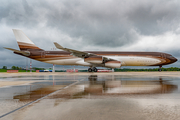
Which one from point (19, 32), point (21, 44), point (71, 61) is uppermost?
point (19, 32)

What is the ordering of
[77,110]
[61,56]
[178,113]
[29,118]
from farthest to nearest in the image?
[61,56], [77,110], [178,113], [29,118]

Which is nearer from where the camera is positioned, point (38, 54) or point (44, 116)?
point (44, 116)

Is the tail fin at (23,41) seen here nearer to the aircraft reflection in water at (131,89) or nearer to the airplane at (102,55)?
the airplane at (102,55)

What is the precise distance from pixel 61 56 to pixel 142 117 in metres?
22.6

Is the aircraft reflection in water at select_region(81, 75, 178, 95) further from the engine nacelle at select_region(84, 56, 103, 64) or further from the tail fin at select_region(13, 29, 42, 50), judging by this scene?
the tail fin at select_region(13, 29, 42, 50)

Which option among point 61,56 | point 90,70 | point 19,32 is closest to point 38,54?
point 61,56

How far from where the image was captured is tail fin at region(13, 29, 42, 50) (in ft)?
82.5

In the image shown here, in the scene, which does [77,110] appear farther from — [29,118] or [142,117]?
[142,117]

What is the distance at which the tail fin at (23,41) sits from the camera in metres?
25.2

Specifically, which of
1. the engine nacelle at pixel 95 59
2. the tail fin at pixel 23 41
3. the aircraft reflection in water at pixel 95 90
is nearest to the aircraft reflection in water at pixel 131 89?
the aircraft reflection in water at pixel 95 90

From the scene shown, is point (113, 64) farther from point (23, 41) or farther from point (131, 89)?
point (23, 41)

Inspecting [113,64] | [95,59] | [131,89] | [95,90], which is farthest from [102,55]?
[95,90]

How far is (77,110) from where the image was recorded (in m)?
2.96

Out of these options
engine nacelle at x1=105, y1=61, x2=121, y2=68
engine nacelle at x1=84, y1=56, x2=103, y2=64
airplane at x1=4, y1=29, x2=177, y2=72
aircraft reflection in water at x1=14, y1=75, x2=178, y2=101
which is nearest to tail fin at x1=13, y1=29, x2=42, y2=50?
airplane at x1=4, y1=29, x2=177, y2=72
